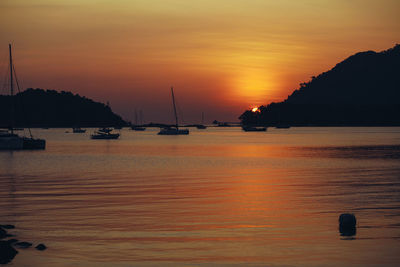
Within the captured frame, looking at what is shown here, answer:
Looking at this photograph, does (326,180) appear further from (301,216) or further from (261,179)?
(301,216)

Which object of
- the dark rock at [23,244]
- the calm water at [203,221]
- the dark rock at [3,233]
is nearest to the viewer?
the calm water at [203,221]

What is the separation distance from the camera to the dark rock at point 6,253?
18892 mm

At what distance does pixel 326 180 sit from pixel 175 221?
23499mm

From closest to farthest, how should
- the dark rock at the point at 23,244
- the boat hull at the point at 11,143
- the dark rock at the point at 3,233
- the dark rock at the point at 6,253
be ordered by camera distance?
the dark rock at the point at 6,253 < the dark rock at the point at 23,244 < the dark rock at the point at 3,233 < the boat hull at the point at 11,143

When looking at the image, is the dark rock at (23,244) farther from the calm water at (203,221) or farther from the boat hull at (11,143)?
the boat hull at (11,143)

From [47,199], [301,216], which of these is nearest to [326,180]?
[301,216]

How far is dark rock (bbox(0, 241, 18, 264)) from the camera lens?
1889 centimetres

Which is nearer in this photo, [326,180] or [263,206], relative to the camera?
[263,206]

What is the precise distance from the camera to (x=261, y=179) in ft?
160

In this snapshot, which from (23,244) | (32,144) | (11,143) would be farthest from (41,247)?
(32,144)

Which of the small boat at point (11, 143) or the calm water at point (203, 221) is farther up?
the small boat at point (11, 143)

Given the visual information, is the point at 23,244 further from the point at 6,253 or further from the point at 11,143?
the point at 11,143

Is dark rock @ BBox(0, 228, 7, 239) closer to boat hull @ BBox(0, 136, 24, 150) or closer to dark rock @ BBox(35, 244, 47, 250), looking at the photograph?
dark rock @ BBox(35, 244, 47, 250)

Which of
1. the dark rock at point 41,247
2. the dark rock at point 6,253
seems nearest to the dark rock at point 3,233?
the dark rock at point 41,247
